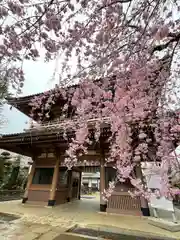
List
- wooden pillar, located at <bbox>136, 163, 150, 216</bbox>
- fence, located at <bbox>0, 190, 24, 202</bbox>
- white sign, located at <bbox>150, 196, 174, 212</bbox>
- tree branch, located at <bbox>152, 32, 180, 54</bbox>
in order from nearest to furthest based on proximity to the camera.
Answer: tree branch, located at <bbox>152, 32, 180, 54</bbox>
white sign, located at <bbox>150, 196, 174, 212</bbox>
wooden pillar, located at <bbox>136, 163, 150, 216</bbox>
fence, located at <bbox>0, 190, 24, 202</bbox>

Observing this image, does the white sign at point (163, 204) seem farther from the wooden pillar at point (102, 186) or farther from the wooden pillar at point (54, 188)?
the wooden pillar at point (54, 188)

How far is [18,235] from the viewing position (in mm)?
3070

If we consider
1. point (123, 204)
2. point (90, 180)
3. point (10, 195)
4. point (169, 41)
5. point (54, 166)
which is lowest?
point (123, 204)

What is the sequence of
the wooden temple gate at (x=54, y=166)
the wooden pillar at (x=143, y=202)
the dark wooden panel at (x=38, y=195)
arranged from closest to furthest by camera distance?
the wooden pillar at (x=143, y=202), the wooden temple gate at (x=54, y=166), the dark wooden panel at (x=38, y=195)

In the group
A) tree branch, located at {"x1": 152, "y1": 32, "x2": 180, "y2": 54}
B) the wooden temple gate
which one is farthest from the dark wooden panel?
tree branch, located at {"x1": 152, "y1": 32, "x2": 180, "y2": 54}

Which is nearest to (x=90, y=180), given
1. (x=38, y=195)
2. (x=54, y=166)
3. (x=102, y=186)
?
(x=38, y=195)

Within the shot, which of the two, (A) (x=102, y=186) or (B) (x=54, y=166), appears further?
(B) (x=54, y=166)

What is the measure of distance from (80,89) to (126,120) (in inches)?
41.2

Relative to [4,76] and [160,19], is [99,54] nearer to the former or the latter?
[160,19]

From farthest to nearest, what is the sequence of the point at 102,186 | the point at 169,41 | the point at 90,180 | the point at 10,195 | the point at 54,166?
the point at 90,180 < the point at 10,195 < the point at 54,166 < the point at 102,186 < the point at 169,41

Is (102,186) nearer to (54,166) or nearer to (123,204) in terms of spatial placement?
(123,204)

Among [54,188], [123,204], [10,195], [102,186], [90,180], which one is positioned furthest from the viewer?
[90,180]

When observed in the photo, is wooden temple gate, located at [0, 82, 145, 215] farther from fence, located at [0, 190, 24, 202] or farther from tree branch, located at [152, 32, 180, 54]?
tree branch, located at [152, 32, 180, 54]

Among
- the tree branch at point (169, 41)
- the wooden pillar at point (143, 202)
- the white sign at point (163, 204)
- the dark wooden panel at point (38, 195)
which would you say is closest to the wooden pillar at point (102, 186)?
the wooden pillar at point (143, 202)
